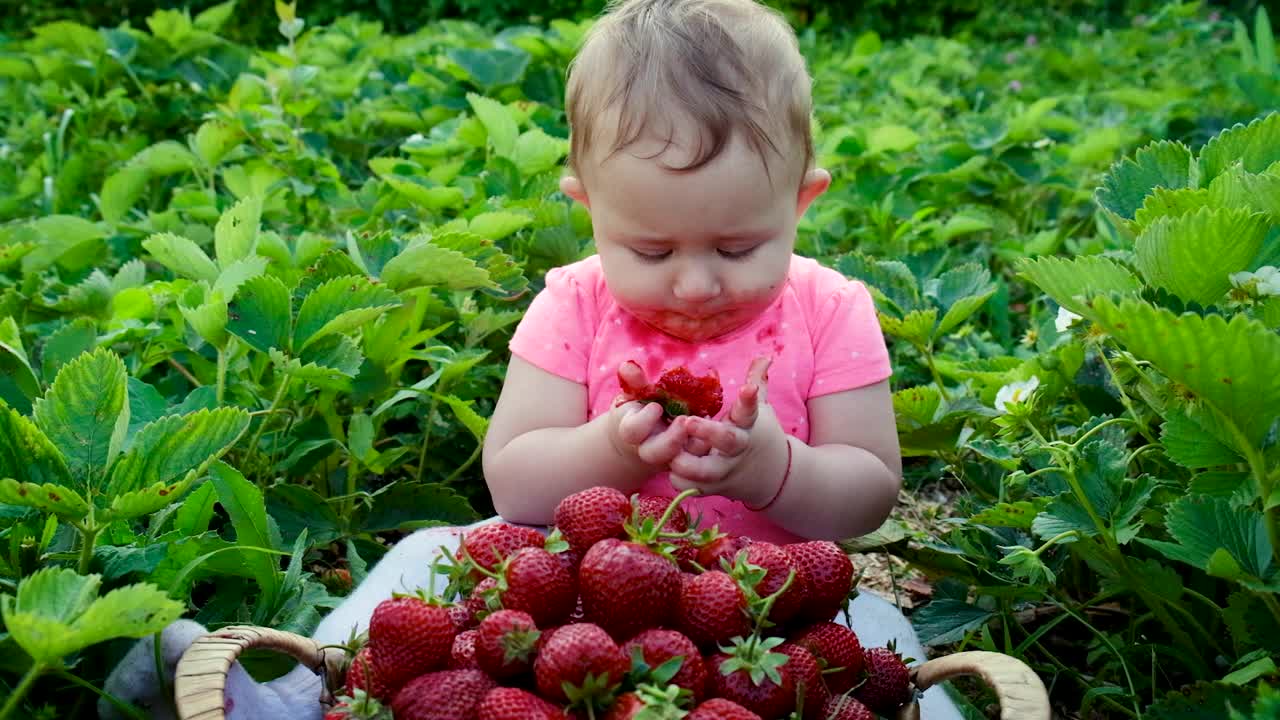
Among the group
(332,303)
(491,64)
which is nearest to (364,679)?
(332,303)

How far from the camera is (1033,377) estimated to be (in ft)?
5.89

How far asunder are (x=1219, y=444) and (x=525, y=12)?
617 centimetres

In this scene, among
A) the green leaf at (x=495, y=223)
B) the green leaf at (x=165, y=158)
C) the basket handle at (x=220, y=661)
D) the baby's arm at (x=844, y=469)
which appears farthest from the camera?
the green leaf at (x=165, y=158)

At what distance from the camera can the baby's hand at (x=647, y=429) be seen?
4.59 feet

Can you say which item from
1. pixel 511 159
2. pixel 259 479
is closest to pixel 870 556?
pixel 259 479

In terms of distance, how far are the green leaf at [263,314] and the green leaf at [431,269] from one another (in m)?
0.18

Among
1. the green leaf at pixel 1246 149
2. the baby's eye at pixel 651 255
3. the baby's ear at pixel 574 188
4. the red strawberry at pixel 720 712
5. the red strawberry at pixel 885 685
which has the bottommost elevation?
the red strawberry at pixel 885 685

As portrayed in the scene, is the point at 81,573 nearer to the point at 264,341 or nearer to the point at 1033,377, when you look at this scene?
the point at 264,341

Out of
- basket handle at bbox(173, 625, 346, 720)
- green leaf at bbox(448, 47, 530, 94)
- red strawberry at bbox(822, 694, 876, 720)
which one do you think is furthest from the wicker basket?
green leaf at bbox(448, 47, 530, 94)

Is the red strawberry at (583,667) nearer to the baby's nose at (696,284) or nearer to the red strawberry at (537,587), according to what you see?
the red strawberry at (537,587)

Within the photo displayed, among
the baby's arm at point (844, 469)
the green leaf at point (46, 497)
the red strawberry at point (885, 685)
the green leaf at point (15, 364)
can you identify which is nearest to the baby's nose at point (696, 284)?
the baby's arm at point (844, 469)

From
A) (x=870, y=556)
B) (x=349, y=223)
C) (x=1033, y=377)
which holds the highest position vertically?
(x=1033, y=377)

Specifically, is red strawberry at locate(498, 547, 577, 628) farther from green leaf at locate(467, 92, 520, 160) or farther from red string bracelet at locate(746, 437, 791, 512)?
green leaf at locate(467, 92, 520, 160)

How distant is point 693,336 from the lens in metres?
1.65
